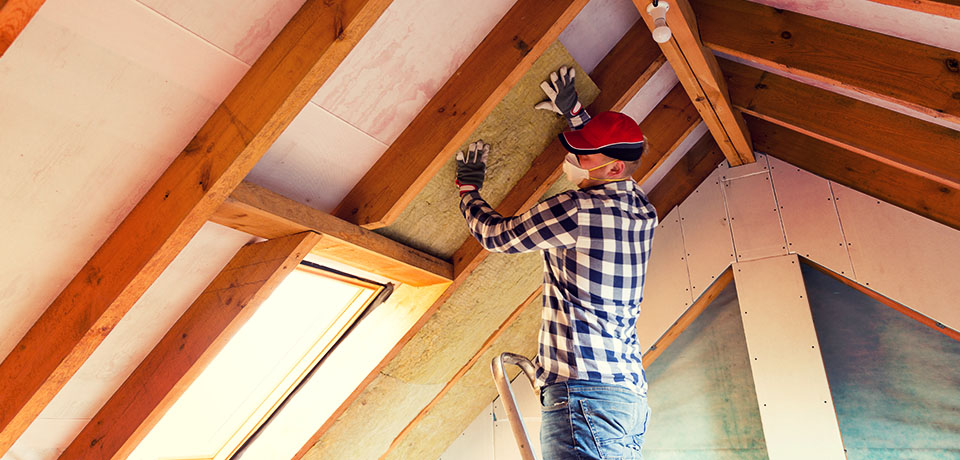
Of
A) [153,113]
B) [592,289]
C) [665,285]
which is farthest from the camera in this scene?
[665,285]

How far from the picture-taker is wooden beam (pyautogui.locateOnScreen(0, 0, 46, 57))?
2.78 ft

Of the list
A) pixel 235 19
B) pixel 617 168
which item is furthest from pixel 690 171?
pixel 235 19

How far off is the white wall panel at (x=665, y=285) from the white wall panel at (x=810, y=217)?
0.56m

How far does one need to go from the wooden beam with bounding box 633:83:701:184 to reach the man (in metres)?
1.02

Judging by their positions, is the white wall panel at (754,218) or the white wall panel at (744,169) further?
the white wall panel at (744,169)

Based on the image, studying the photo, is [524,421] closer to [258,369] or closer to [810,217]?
[258,369]

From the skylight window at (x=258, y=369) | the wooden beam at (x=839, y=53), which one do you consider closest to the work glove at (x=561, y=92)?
the wooden beam at (x=839, y=53)

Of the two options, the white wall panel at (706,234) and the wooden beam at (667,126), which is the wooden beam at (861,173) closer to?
the white wall panel at (706,234)

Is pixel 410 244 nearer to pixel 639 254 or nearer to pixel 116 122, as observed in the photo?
pixel 639 254

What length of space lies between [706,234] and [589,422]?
2.14m

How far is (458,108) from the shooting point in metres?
1.88

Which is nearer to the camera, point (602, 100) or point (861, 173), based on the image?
point (602, 100)

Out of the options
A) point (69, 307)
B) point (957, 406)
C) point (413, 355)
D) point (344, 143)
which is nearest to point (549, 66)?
point (344, 143)

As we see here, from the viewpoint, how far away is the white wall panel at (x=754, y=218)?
10.4 feet
